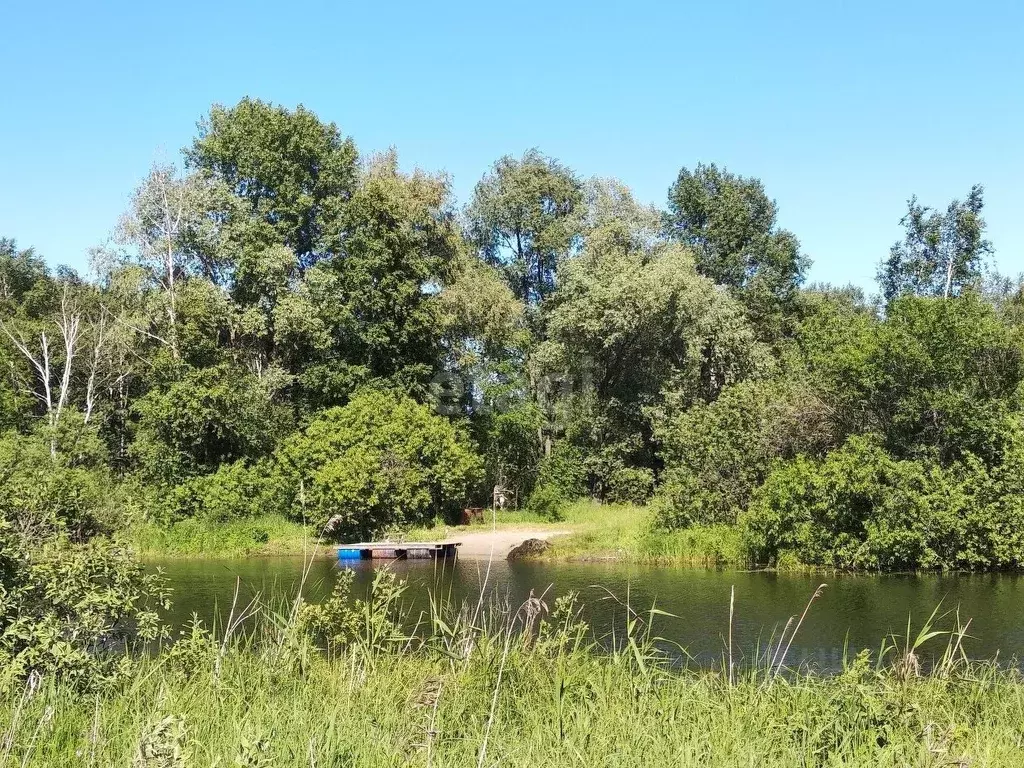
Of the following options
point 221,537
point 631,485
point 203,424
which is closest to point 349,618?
point 221,537

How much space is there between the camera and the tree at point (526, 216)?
132 feet

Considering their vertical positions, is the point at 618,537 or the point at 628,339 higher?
the point at 628,339

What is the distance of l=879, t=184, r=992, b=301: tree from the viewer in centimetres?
3988

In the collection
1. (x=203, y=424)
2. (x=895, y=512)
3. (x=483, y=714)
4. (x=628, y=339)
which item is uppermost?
(x=628, y=339)

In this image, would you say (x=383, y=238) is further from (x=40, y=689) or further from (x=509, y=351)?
(x=40, y=689)

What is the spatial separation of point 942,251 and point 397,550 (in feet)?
96.5

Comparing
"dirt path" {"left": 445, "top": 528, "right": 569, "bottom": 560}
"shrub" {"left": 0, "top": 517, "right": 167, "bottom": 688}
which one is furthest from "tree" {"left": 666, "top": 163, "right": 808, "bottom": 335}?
"shrub" {"left": 0, "top": 517, "right": 167, "bottom": 688}

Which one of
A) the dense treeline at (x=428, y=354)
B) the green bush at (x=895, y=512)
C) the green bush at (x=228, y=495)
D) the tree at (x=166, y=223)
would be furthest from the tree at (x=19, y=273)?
the green bush at (x=895, y=512)

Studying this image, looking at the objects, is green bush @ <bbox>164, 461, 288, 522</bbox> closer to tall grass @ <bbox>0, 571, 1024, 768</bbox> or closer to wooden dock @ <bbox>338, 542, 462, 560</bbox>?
wooden dock @ <bbox>338, 542, 462, 560</bbox>

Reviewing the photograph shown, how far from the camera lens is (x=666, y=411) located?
114ft

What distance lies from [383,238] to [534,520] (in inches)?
Answer: 464

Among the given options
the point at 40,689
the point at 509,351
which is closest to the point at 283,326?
the point at 509,351

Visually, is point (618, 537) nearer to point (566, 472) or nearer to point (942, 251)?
point (566, 472)

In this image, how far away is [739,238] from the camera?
4062 cm
